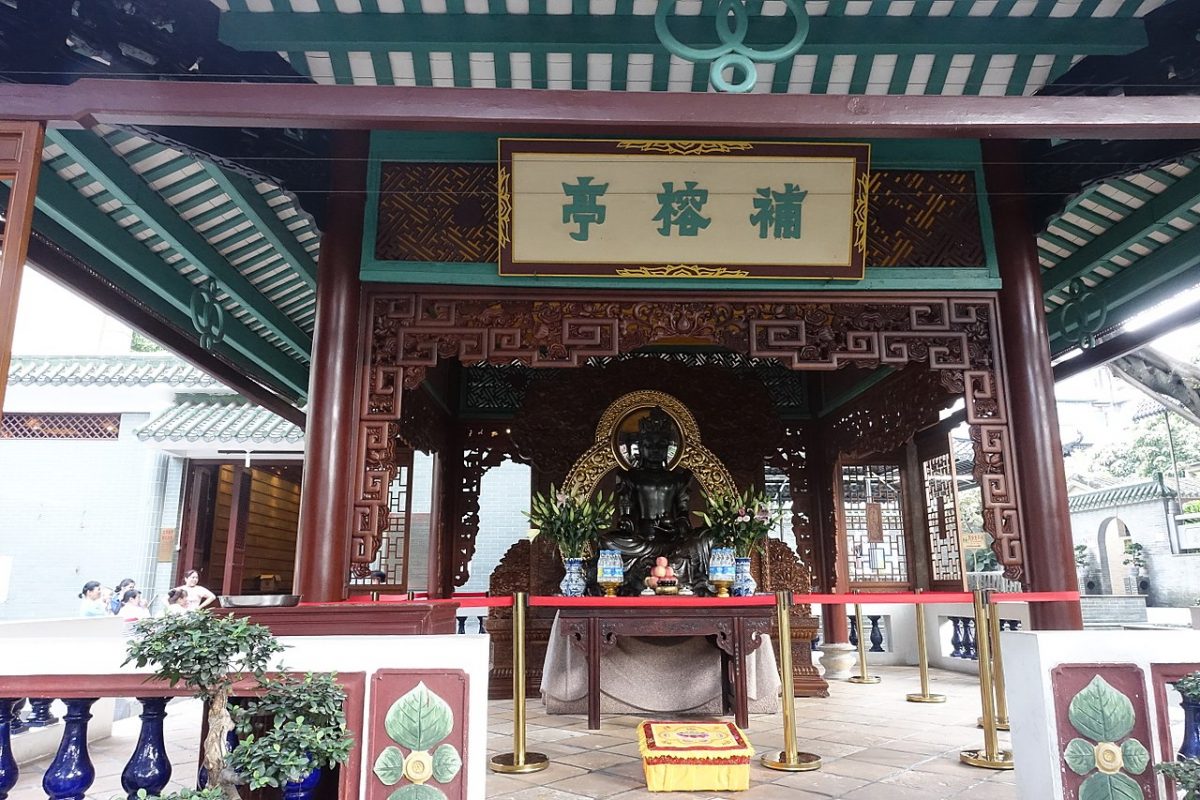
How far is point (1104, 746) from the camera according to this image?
2.77m

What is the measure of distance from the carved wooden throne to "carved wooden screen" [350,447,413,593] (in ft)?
2.93

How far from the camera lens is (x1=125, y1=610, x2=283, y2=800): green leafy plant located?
2.02 meters

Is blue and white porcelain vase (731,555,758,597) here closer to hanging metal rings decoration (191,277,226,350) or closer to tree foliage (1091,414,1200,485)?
hanging metal rings decoration (191,277,226,350)

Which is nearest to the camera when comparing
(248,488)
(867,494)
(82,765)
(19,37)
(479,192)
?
(82,765)

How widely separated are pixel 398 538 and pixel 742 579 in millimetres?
3392

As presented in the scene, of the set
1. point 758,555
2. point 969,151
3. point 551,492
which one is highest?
point 969,151

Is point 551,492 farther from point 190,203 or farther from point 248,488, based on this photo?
point 248,488

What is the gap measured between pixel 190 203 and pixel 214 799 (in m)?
3.86

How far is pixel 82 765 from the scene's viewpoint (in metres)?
2.27

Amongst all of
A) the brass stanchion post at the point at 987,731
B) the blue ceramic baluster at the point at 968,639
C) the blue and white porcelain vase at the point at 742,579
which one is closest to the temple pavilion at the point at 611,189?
the brass stanchion post at the point at 987,731

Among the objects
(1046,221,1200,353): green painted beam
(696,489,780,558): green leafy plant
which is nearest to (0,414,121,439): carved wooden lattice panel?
(696,489,780,558): green leafy plant

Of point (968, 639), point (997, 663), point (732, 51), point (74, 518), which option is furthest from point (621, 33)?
point (74, 518)

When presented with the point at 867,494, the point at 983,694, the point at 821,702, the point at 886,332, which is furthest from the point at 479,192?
the point at 867,494

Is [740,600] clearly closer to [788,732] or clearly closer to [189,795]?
[788,732]
